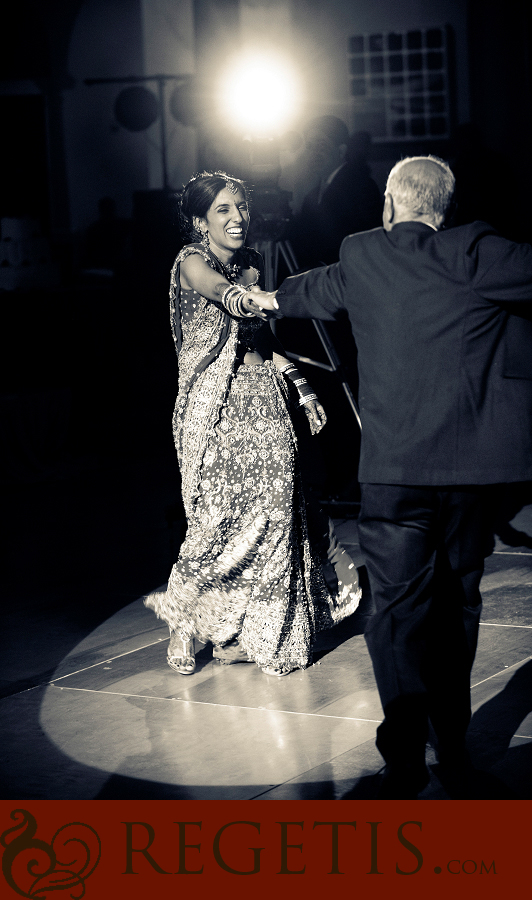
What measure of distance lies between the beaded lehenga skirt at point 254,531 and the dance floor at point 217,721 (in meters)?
0.17

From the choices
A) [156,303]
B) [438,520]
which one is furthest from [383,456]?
[156,303]

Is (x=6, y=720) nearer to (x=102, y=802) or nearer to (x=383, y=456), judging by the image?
(x=102, y=802)

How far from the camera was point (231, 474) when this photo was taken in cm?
349

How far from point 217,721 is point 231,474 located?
76 cm

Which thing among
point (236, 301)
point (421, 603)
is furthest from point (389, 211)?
point (421, 603)

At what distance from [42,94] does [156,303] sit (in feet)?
28.5

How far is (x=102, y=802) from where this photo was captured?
266cm

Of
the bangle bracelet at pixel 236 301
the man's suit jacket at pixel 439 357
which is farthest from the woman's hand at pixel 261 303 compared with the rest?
the man's suit jacket at pixel 439 357

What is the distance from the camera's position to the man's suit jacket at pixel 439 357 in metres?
2.31

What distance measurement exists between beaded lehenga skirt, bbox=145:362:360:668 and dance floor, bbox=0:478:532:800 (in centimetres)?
17

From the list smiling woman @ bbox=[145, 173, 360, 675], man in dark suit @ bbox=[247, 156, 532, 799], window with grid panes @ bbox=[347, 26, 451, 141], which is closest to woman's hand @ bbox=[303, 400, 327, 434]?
smiling woman @ bbox=[145, 173, 360, 675]

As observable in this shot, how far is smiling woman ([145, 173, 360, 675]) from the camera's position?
3480mm

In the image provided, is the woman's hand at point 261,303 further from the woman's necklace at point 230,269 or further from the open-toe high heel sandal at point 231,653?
the open-toe high heel sandal at point 231,653

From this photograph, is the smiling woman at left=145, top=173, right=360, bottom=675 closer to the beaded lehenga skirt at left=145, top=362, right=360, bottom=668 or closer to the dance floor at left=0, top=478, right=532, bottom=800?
the beaded lehenga skirt at left=145, top=362, right=360, bottom=668
